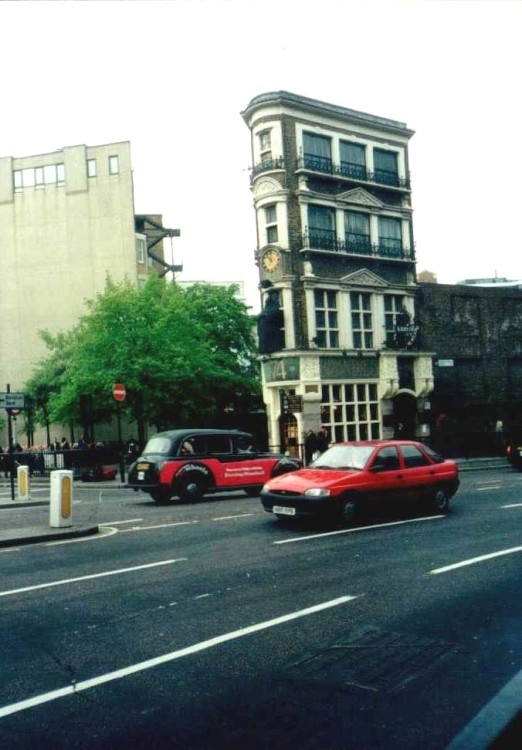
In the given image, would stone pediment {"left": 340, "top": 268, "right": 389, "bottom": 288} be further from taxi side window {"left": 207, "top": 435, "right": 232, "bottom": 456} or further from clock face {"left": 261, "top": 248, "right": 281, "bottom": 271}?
taxi side window {"left": 207, "top": 435, "right": 232, "bottom": 456}

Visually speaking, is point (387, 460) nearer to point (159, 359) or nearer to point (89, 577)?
point (89, 577)

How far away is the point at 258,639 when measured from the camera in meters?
6.52

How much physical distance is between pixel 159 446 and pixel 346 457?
688cm

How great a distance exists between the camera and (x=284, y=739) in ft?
14.7

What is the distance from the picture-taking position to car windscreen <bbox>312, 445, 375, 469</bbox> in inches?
551

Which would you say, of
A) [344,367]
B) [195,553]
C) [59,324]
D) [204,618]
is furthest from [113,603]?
[59,324]

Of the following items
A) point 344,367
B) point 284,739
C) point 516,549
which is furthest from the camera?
point 344,367

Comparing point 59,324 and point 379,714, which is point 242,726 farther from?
point 59,324

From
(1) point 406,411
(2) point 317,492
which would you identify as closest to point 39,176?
(1) point 406,411

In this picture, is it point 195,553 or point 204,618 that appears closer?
point 204,618

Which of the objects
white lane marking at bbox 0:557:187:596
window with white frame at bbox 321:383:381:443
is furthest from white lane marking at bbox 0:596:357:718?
window with white frame at bbox 321:383:381:443

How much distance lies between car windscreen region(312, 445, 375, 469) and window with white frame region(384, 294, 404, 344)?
79.0 ft

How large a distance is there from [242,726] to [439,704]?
4.40ft

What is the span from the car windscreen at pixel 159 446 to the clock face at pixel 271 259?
16.2m
